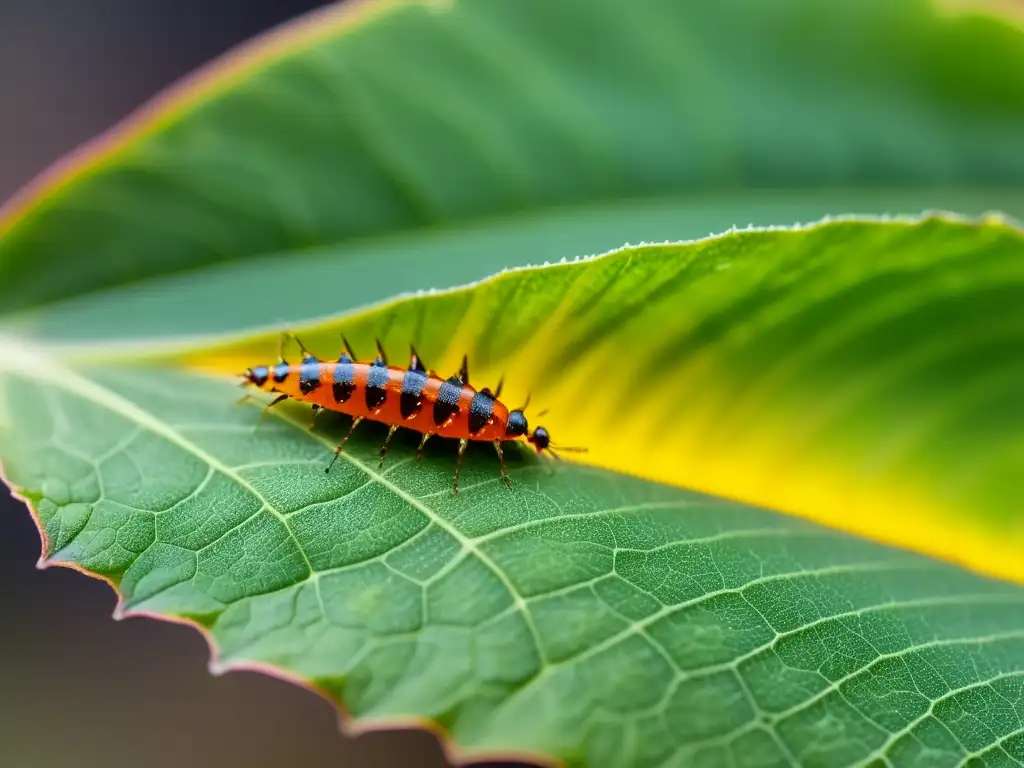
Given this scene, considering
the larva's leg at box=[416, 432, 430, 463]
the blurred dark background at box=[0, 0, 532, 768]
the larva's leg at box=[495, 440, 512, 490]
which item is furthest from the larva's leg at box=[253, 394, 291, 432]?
the blurred dark background at box=[0, 0, 532, 768]

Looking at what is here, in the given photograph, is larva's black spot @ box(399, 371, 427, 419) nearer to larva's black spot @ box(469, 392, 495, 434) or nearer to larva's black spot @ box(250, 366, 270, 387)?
larva's black spot @ box(469, 392, 495, 434)

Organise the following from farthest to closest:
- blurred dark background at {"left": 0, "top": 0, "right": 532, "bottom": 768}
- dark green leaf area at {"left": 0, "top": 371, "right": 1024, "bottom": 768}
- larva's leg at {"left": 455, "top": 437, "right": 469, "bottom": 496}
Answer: blurred dark background at {"left": 0, "top": 0, "right": 532, "bottom": 768}
larva's leg at {"left": 455, "top": 437, "right": 469, "bottom": 496}
dark green leaf area at {"left": 0, "top": 371, "right": 1024, "bottom": 768}

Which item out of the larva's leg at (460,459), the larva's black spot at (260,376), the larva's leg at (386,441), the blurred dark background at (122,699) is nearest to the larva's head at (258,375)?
the larva's black spot at (260,376)

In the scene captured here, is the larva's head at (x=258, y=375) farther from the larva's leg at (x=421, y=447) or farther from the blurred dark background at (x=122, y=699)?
the blurred dark background at (x=122, y=699)

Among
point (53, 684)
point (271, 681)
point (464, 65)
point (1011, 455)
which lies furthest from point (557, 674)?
point (53, 684)

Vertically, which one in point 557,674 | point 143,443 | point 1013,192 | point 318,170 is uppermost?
point 318,170

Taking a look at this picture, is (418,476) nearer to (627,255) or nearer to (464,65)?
(627,255)

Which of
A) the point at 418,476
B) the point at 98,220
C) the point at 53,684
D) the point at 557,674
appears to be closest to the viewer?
the point at 557,674
